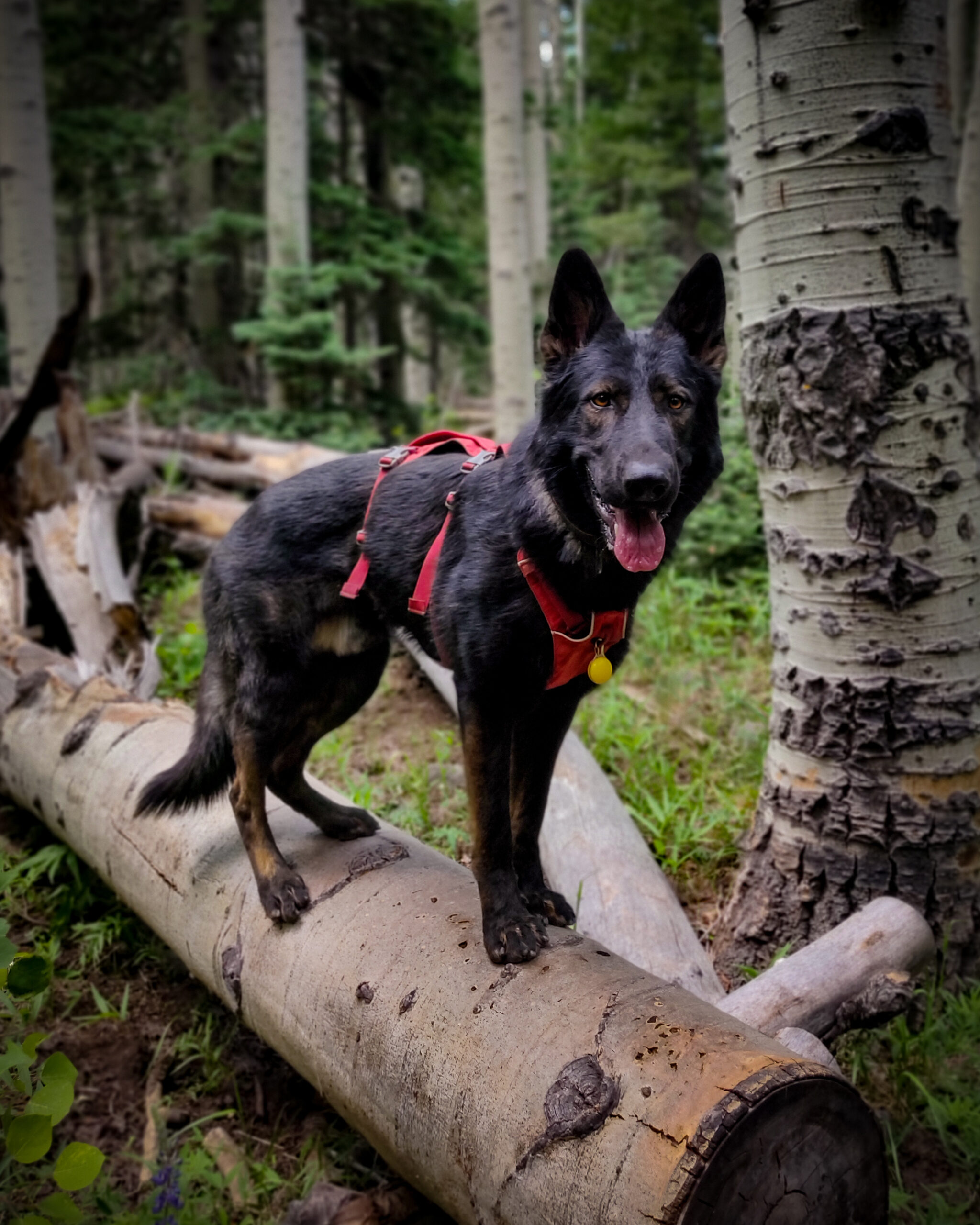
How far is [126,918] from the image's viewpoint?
11.2 ft

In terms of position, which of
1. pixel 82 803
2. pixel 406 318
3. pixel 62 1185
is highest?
pixel 406 318

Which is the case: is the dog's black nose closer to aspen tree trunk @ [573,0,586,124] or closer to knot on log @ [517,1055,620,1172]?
knot on log @ [517,1055,620,1172]

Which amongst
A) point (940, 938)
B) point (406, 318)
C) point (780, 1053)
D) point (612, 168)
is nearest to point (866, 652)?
point (940, 938)

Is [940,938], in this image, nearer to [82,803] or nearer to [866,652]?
[866,652]

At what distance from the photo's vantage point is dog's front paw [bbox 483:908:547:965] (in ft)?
6.77

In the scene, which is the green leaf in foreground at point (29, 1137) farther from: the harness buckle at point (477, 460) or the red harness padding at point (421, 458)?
the harness buckle at point (477, 460)

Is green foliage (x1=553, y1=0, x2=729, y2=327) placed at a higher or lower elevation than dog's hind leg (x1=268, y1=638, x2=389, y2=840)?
higher

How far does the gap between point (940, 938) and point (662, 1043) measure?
5.19 feet

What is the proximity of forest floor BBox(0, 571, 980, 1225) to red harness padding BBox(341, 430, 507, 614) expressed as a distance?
48.7 inches

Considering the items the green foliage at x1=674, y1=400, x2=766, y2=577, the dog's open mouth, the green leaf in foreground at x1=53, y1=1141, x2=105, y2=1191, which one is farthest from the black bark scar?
the green foliage at x1=674, y1=400, x2=766, y2=577

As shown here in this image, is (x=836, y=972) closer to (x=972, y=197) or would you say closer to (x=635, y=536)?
(x=635, y=536)

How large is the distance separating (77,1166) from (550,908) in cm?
136

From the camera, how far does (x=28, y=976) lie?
1.65 meters

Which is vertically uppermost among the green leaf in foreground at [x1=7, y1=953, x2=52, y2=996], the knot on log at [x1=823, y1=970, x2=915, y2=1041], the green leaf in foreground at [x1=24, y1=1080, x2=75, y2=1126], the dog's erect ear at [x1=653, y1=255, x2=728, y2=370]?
the dog's erect ear at [x1=653, y1=255, x2=728, y2=370]
